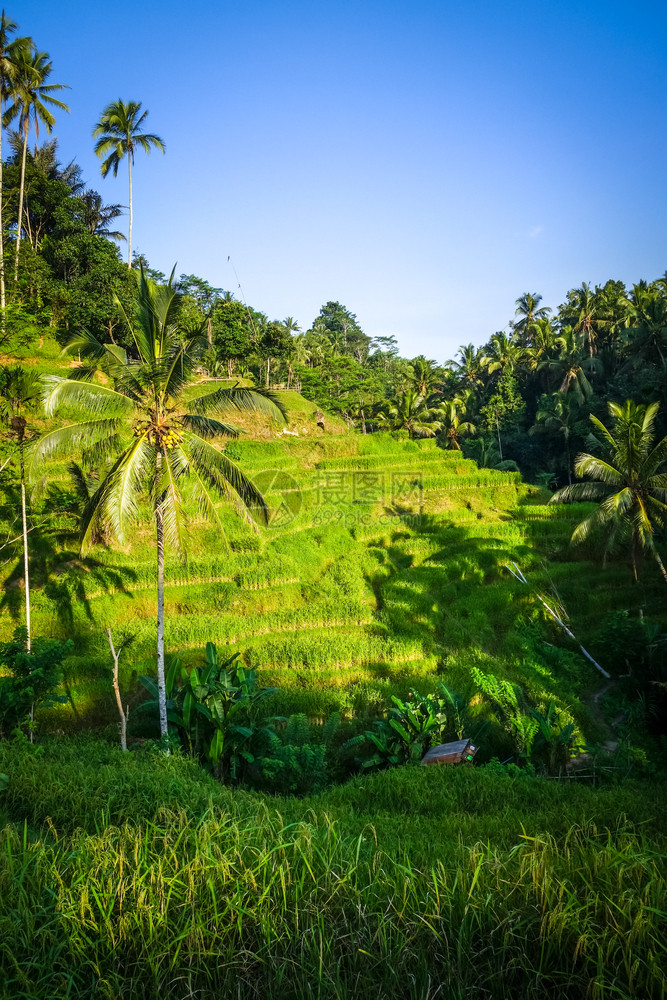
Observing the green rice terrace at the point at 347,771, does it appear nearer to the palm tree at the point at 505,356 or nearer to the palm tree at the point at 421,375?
the palm tree at the point at 421,375

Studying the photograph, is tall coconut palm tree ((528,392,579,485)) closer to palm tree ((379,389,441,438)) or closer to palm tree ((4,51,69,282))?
palm tree ((379,389,441,438))

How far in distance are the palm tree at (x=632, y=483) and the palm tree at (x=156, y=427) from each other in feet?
33.0

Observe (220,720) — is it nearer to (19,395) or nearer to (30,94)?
(19,395)

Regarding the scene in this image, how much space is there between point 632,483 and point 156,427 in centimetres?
1273

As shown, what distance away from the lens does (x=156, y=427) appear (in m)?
7.92

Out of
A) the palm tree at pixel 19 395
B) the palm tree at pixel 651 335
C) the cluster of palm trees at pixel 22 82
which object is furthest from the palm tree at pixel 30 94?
the palm tree at pixel 651 335

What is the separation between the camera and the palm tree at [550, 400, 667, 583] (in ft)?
44.1

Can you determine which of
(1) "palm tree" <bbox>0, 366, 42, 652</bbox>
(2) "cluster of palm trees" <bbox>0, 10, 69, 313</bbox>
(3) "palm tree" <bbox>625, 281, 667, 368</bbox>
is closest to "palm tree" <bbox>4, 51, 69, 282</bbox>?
(2) "cluster of palm trees" <bbox>0, 10, 69, 313</bbox>

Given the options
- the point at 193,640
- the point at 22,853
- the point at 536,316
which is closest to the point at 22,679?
the point at 193,640

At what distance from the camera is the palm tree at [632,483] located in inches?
529

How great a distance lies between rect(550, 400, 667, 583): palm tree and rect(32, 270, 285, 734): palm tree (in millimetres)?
10069

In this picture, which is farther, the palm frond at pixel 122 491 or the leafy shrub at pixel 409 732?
the leafy shrub at pixel 409 732

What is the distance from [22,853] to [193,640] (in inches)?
327

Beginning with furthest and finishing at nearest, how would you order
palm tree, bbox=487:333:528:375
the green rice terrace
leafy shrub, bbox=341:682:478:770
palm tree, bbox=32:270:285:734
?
palm tree, bbox=487:333:528:375, leafy shrub, bbox=341:682:478:770, palm tree, bbox=32:270:285:734, the green rice terrace
